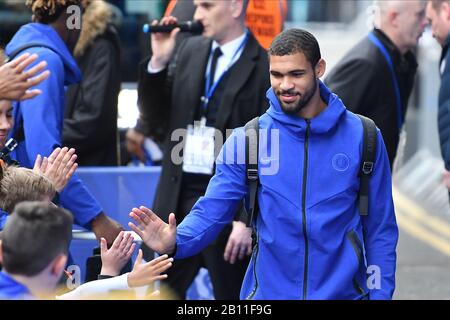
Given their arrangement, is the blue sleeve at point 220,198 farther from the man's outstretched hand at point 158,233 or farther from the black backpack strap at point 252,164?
the man's outstretched hand at point 158,233

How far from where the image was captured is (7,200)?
5.17 m

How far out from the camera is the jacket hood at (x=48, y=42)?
6.39 m

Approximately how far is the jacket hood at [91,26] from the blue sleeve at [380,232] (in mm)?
3502

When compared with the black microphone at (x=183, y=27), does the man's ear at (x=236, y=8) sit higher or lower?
higher

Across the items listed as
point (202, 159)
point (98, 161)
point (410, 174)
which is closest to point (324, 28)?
point (410, 174)

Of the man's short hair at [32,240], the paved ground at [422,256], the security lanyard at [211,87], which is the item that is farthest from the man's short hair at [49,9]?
the paved ground at [422,256]

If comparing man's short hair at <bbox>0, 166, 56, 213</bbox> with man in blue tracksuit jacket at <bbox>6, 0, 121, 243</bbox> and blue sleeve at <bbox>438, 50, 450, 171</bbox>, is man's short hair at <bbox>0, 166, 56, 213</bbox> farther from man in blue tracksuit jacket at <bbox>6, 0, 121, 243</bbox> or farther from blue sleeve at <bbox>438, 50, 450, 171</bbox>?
blue sleeve at <bbox>438, 50, 450, 171</bbox>

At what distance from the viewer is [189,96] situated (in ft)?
23.3

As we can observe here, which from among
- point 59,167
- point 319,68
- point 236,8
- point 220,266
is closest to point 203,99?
point 236,8

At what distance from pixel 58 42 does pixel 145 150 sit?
3.44 m

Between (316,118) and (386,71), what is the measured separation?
2420mm

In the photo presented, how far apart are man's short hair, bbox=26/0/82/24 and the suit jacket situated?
2.66 ft

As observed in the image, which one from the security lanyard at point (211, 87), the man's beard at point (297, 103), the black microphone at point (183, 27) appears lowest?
the security lanyard at point (211, 87)

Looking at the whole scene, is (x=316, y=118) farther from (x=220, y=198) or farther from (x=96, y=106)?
(x=96, y=106)
